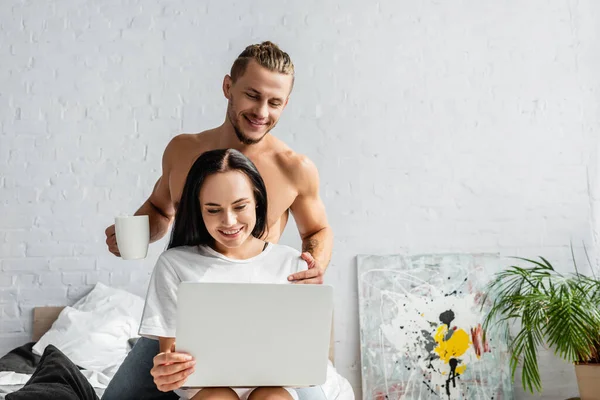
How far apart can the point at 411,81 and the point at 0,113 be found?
2354 mm

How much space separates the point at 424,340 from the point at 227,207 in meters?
2.35

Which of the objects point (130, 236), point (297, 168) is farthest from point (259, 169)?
point (130, 236)

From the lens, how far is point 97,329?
3.48 meters

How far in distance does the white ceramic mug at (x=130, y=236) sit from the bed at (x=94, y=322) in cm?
115

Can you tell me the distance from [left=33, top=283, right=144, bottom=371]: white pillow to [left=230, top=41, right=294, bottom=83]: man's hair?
5.91ft

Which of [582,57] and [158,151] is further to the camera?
[582,57]

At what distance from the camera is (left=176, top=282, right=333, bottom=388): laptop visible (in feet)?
5.30

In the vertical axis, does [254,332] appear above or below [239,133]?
below

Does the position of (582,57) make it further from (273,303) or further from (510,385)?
(273,303)

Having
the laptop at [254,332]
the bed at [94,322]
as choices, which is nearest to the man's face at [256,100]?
the laptop at [254,332]

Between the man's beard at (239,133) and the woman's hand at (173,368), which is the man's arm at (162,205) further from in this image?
the woman's hand at (173,368)

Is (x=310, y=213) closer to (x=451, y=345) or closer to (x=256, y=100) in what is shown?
(x=256, y=100)

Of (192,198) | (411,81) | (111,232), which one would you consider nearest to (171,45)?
(411,81)

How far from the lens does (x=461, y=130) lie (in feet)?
13.6
